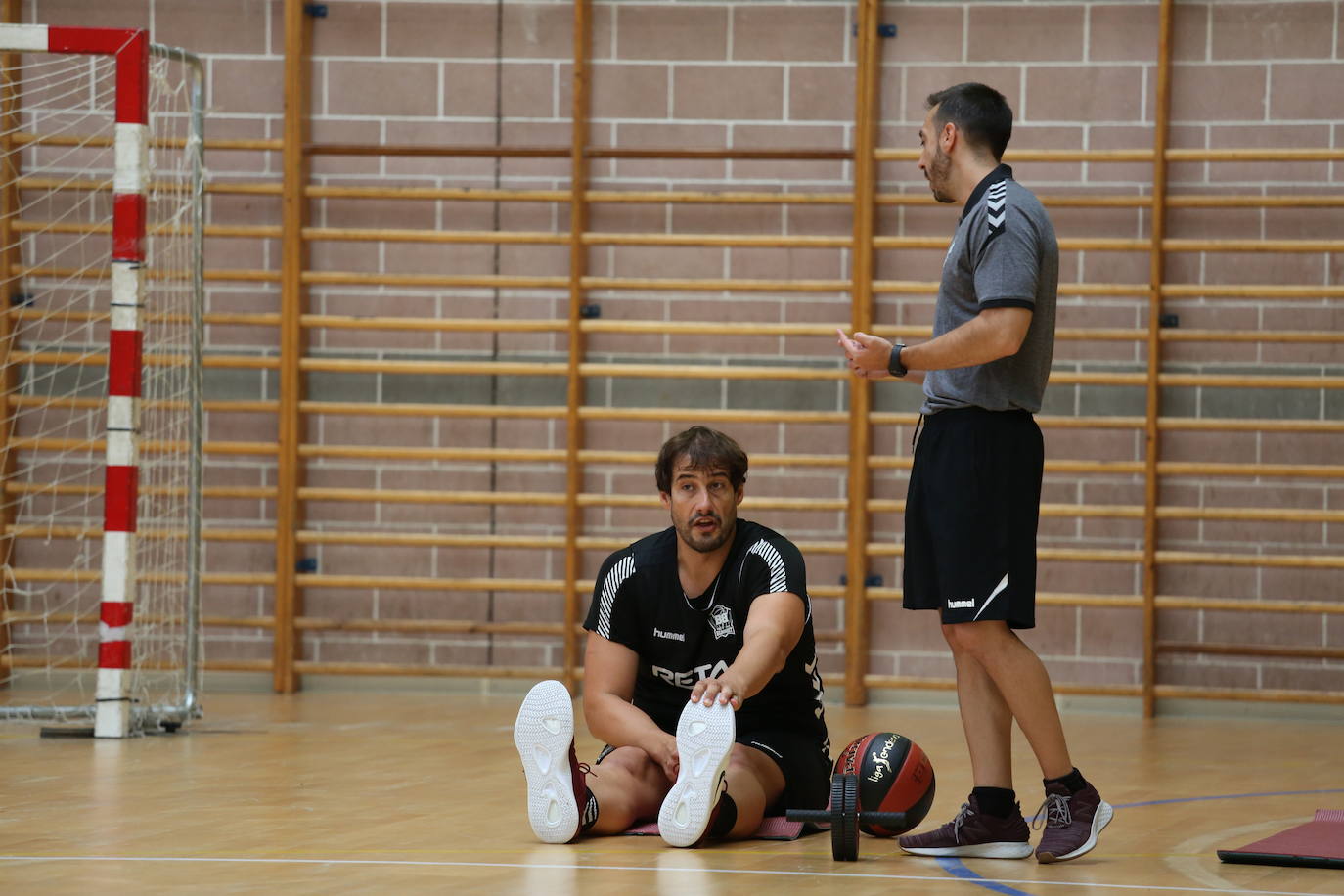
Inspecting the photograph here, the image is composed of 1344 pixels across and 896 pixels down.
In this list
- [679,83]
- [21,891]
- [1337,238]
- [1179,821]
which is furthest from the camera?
[679,83]

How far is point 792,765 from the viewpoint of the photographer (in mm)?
3646

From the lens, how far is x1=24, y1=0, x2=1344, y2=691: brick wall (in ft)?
21.8

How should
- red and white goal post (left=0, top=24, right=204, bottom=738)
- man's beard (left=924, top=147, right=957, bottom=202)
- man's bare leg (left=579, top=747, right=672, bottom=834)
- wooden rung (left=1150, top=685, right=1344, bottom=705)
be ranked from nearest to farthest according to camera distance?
1. man's beard (left=924, top=147, right=957, bottom=202)
2. man's bare leg (left=579, top=747, right=672, bottom=834)
3. wooden rung (left=1150, top=685, right=1344, bottom=705)
4. red and white goal post (left=0, top=24, right=204, bottom=738)

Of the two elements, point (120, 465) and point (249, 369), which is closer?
point (120, 465)

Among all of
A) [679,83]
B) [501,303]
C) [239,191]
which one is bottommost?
[501,303]

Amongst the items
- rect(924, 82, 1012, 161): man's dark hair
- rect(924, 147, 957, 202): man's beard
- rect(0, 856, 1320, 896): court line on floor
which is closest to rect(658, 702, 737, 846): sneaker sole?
rect(0, 856, 1320, 896): court line on floor

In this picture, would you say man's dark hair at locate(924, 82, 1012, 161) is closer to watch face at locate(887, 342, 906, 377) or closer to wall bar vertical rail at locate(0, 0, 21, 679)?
watch face at locate(887, 342, 906, 377)

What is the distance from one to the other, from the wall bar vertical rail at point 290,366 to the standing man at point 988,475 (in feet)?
13.4

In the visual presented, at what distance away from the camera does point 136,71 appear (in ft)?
17.6

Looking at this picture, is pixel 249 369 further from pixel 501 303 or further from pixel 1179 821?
pixel 1179 821

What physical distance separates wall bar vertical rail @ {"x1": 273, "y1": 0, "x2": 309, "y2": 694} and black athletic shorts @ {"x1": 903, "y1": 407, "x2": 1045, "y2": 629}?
4.13 metres

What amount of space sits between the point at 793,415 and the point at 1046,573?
1.24 metres

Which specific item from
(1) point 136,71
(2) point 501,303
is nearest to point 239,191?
(2) point 501,303

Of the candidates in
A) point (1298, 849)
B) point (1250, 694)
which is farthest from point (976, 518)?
point (1250, 694)
